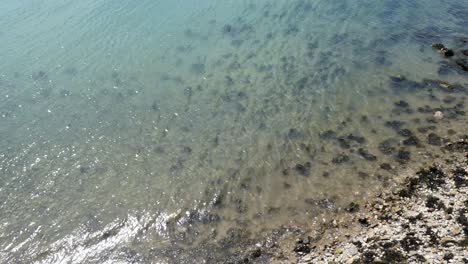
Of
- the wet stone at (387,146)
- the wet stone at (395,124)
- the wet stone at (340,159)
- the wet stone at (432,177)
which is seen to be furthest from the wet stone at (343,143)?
the wet stone at (432,177)

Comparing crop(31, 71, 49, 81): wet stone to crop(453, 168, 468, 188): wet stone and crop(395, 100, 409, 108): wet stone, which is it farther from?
crop(453, 168, 468, 188): wet stone

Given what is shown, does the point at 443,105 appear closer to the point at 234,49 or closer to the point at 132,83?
the point at 234,49

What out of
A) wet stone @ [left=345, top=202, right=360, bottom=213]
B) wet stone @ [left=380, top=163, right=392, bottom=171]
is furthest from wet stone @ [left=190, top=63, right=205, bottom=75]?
wet stone @ [left=345, top=202, right=360, bottom=213]

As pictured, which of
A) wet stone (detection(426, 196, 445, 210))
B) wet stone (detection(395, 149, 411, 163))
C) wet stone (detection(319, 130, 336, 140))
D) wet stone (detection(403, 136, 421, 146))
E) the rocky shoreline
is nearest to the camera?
the rocky shoreline

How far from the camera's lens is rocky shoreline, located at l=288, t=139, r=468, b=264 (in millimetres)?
11406

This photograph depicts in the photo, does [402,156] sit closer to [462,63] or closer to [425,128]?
→ [425,128]

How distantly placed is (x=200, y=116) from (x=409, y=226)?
34.9 feet

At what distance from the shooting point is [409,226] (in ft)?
40.8

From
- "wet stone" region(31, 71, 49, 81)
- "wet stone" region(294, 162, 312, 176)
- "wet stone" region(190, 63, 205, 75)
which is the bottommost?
"wet stone" region(294, 162, 312, 176)

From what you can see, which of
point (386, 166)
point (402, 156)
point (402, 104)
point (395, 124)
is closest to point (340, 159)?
point (386, 166)

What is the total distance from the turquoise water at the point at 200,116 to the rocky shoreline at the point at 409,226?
785mm

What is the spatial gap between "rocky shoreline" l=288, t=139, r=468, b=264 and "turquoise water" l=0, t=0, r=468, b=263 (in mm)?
785

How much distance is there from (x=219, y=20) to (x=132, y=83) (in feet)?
27.3

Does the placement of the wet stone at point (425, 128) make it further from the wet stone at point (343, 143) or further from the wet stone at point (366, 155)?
the wet stone at point (343, 143)
